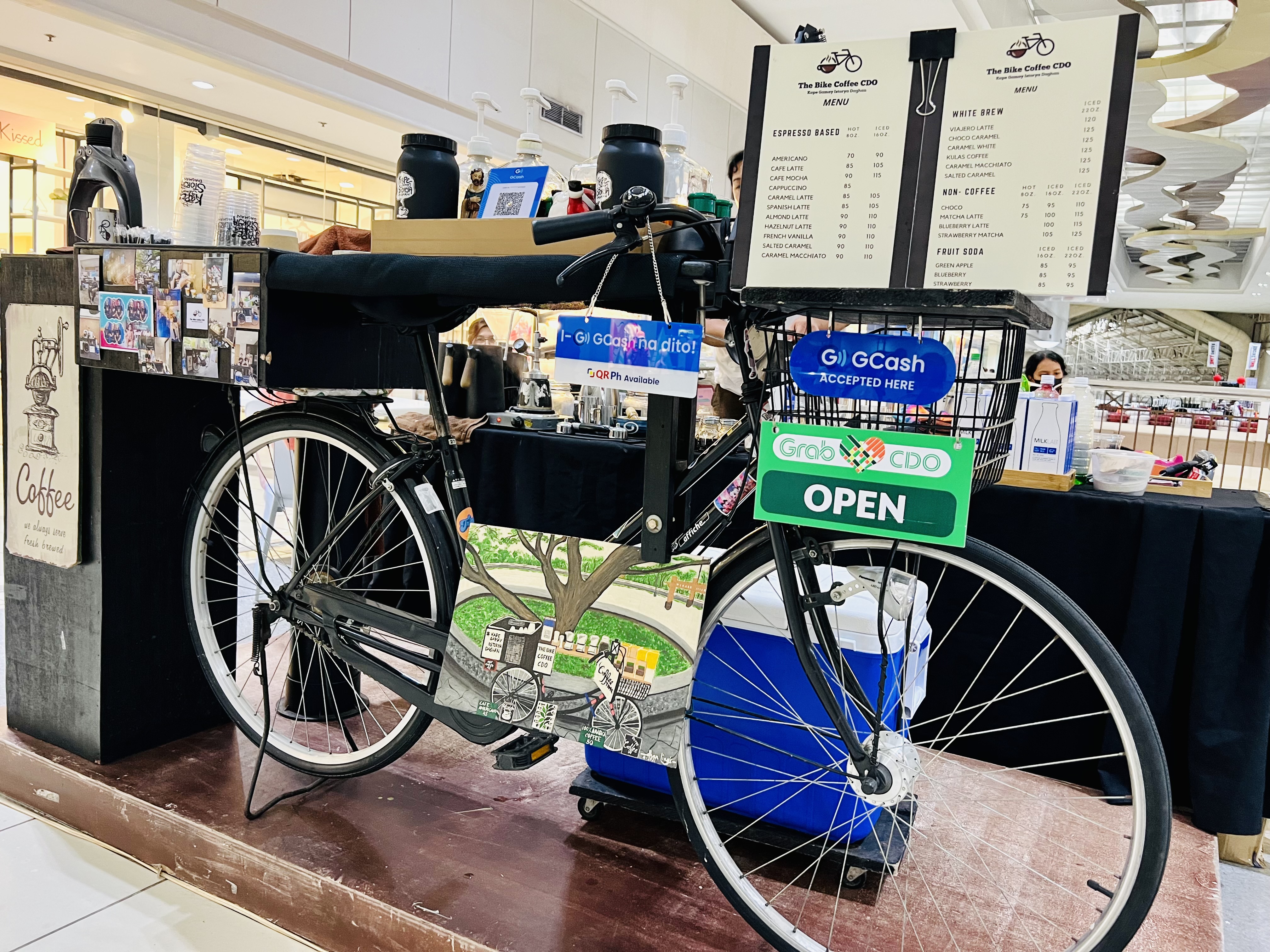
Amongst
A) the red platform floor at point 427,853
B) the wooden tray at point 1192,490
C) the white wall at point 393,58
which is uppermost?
the white wall at point 393,58

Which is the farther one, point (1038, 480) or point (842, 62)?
point (1038, 480)

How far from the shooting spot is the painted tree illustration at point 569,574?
4.41 ft

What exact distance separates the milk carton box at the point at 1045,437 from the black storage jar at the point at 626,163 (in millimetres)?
1226

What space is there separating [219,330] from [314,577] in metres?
0.50

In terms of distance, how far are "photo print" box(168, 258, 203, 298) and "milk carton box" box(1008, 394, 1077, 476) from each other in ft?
5.85

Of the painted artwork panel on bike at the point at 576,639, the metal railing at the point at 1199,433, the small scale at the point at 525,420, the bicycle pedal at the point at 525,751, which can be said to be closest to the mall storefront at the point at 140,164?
the small scale at the point at 525,420

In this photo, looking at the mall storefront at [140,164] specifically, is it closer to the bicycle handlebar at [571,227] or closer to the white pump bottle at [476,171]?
the white pump bottle at [476,171]

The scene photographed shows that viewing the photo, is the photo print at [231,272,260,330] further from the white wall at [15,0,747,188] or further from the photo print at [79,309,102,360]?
the white wall at [15,0,747,188]

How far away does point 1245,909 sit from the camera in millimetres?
1843

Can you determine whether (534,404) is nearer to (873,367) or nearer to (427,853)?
(427,853)

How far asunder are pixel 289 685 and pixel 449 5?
367 cm

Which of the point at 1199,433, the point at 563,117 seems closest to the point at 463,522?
the point at 563,117

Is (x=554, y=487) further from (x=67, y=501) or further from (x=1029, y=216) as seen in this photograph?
(x=1029, y=216)

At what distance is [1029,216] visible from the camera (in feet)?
3.25
